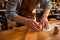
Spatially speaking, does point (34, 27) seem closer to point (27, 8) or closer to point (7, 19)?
point (27, 8)

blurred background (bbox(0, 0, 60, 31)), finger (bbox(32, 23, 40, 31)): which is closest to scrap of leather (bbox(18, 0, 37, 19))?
finger (bbox(32, 23, 40, 31))

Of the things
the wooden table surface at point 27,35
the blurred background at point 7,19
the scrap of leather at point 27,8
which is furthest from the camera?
the blurred background at point 7,19

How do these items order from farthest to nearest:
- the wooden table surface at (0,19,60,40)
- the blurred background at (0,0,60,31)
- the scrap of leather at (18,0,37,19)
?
the blurred background at (0,0,60,31) → the scrap of leather at (18,0,37,19) → the wooden table surface at (0,19,60,40)

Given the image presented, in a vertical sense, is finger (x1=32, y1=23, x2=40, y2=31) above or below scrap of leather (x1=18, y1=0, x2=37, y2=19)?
below

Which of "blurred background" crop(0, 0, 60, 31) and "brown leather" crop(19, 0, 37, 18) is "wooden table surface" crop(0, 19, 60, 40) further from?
"blurred background" crop(0, 0, 60, 31)

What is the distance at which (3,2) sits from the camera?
9.69ft

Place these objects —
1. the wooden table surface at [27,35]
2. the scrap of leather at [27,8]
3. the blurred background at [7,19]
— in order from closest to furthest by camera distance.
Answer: the wooden table surface at [27,35]
the scrap of leather at [27,8]
the blurred background at [7,19]

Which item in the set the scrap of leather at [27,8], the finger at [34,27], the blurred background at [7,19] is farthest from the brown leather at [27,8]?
the blurred background at [7,19]

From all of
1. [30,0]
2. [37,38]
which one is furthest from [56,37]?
[30,0]

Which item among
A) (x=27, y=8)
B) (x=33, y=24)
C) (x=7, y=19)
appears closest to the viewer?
(x=33, y=24)

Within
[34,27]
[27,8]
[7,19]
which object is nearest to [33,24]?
[34,27]

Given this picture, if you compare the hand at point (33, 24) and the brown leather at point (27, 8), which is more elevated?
the brown leather at point (27, 8)

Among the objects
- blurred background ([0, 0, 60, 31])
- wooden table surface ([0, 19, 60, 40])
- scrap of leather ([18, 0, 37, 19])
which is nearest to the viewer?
wooden table surface ([0, 19, 60, 40])

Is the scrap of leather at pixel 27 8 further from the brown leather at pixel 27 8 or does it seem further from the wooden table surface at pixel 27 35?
the wooden table surface at pixel 27 35
